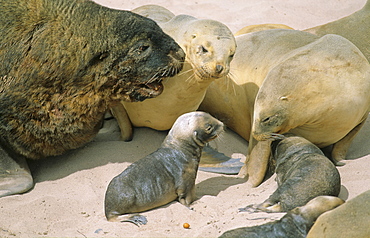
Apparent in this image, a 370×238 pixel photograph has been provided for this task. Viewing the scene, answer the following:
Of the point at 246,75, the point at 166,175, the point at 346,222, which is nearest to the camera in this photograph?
the point at 346,222

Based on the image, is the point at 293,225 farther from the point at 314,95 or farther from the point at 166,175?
the point at 314,95

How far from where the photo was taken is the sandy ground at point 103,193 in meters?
4.83

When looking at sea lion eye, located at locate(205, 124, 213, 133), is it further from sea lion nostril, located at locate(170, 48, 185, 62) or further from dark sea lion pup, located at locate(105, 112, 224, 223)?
sea lion nostril, located at locate(170, 48, 185, 62)

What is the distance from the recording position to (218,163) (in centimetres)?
645

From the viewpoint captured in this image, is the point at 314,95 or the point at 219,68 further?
the point at 219,68

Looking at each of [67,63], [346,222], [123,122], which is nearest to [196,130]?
[67,63]

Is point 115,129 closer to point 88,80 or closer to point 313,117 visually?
point 88,80

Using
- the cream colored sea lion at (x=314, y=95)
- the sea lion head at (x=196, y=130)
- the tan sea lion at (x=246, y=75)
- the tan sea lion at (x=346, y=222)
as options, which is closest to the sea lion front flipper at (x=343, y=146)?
the cream colored sea lion at (x=314, y=95)

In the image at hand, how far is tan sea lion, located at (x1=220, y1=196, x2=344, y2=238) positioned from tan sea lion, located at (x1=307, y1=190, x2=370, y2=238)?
7.4 inches

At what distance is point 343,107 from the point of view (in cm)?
561

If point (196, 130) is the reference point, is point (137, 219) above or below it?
below

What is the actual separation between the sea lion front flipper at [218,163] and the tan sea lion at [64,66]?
989 millimetres

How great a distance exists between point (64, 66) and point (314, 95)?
2.24m

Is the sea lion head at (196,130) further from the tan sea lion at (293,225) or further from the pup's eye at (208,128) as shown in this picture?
the tan sea lion at (293,225)
